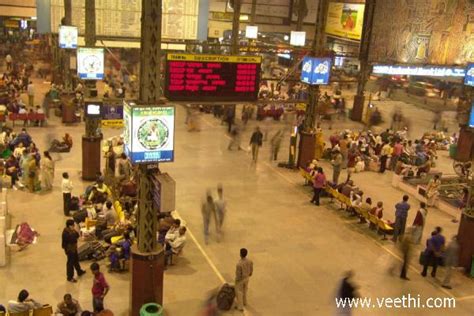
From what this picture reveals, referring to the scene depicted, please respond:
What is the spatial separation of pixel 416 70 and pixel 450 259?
18362 mm

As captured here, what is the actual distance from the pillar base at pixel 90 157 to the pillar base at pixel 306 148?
7.59m

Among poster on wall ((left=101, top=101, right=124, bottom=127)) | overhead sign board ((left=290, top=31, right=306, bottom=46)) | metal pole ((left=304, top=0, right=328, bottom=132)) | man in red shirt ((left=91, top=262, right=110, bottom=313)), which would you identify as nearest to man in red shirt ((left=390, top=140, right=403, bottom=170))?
metal pole ((left=304, top=0, right=328, bottom=132))

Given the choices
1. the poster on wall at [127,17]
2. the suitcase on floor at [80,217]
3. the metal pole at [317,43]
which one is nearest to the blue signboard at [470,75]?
the metal pole at [317,43]

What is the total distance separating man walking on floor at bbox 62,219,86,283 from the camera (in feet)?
40.0

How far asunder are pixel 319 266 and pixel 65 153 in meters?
12.2

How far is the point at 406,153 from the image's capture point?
23.5 metres

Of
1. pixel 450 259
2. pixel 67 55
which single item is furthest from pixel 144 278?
pixel 67 55

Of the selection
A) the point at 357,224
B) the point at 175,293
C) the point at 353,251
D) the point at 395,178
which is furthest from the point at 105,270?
the point at 395,178

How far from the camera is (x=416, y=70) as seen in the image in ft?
96.9

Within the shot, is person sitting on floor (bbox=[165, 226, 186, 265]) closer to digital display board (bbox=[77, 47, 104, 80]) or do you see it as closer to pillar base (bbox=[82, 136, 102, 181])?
A: pillar base (bbox=[82, 136, 102, 181])

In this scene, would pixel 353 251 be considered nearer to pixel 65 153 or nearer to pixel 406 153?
pixel 406 153

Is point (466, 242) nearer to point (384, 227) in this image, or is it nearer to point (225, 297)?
point (384, 227)

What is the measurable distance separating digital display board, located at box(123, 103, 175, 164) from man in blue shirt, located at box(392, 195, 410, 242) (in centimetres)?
752

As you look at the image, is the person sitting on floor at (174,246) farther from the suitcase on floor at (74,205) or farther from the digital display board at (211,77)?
the suitcase on floor at (74,205)
